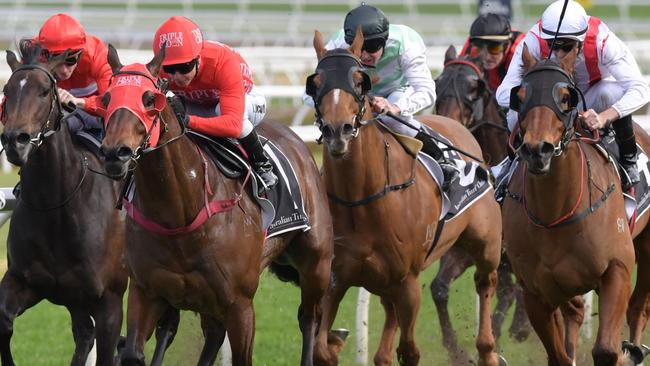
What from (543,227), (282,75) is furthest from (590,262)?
(282,75)

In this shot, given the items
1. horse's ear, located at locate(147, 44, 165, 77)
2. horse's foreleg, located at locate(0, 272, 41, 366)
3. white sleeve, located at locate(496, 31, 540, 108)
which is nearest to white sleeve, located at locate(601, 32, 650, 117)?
white sleeve, located at locate(496, 31, 540, 108)

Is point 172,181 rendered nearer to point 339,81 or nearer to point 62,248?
point 62,248

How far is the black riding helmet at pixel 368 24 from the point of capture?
713 cm

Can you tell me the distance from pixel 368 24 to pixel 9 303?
2246 millimetres

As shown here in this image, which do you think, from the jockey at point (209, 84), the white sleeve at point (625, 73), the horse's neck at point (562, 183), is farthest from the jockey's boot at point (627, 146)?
the jockey at point (209, 84)

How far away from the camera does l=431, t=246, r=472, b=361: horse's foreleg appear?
338 inches

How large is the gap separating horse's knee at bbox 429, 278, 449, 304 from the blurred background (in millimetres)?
308

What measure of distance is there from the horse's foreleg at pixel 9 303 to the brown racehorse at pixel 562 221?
231 cm

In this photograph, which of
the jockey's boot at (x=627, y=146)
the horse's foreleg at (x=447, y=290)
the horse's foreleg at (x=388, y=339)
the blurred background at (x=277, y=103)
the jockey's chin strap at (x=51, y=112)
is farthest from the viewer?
the blurred background at (x=277, y=103)

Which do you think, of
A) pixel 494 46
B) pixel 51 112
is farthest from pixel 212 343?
pixel 494 46

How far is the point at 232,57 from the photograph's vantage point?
6.34m

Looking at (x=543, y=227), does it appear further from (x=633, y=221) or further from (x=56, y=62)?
(x=56, y=62)

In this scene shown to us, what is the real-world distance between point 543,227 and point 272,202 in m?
1.27

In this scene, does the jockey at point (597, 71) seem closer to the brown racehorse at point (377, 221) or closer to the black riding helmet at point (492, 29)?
the brown racehorse at point (377, 221)
